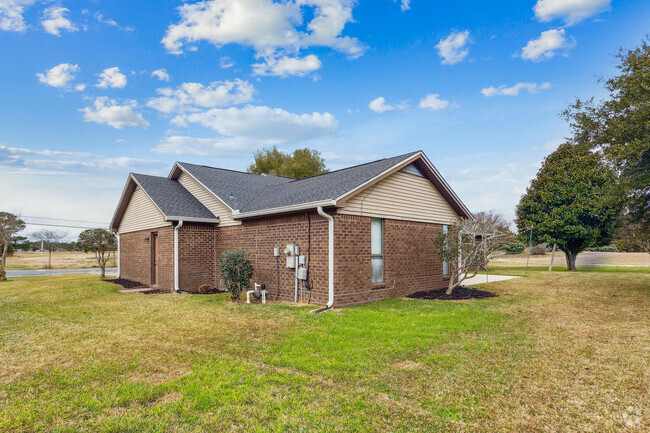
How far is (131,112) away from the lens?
18.5 metres

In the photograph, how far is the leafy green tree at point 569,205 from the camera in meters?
20.9

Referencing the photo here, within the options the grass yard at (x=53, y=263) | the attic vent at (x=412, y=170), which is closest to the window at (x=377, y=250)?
the attic vent at (x=412, y=170)

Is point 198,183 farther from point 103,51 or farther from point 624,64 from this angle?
point 624,64

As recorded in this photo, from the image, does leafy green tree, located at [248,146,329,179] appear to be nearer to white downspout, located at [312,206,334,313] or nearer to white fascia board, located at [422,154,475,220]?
white fascia board, located at [422,154,475,220]

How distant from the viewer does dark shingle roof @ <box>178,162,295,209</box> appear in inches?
525

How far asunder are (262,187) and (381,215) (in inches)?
267

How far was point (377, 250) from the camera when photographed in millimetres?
10602

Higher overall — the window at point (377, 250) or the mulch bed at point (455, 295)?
the window at point (377, 250)

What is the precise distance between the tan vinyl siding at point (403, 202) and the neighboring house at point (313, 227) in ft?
0.11

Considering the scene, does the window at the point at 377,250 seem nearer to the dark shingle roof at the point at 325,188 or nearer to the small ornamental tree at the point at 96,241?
the dark shingle roof at the point at 325,188

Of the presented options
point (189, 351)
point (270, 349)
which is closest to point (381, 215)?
point (270, 349)

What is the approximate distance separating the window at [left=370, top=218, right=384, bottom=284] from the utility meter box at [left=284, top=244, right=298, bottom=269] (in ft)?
7.49

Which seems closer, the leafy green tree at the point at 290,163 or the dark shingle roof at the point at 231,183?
the dark shingle roof at the point at 231,183

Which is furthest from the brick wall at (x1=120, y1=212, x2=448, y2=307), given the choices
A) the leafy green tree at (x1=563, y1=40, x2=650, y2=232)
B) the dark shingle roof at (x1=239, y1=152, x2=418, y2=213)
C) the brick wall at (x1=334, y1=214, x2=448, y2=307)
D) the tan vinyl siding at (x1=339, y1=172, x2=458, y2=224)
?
the leafy green tree at (x1=563, y1=40, x2=650, y2=232)
